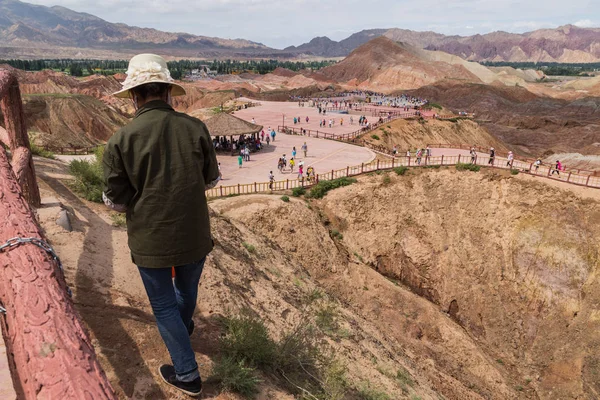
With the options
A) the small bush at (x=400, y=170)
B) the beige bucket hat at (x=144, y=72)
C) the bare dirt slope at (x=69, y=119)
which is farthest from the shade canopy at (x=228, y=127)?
the beige bucket hat at (x=144, y=72)

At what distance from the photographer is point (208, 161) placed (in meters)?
3.35

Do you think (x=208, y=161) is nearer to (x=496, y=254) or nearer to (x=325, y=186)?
(x=325, y=186)

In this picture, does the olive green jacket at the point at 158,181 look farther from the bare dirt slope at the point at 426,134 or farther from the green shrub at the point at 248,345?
the bare dirt slope at the point at 426,134

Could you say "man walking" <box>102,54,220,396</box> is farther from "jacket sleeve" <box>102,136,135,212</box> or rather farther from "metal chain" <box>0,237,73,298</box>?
"metal chain" <box>0,237,73,298</box>

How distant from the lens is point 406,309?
19.2 metres

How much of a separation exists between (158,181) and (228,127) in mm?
28431

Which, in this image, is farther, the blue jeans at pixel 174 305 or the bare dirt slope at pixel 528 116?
the bare dirt slope at pixel 528 116

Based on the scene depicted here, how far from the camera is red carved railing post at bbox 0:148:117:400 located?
1.54 metres

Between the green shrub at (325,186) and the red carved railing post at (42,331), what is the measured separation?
20.4 metres

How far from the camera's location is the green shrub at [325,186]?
22562 millimetres

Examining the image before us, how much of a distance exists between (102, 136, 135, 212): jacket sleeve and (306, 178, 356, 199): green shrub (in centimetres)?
1938

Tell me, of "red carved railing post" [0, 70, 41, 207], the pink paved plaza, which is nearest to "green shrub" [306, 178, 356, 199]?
the pink paved plaza

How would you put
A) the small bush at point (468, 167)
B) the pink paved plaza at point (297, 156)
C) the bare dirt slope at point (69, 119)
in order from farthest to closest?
the bare dirt slope at point (69, 119) < the small bush at point (468, 167) < the pink paved plaza at point (297, 156)

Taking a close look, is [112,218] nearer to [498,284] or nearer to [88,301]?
[88,301]
